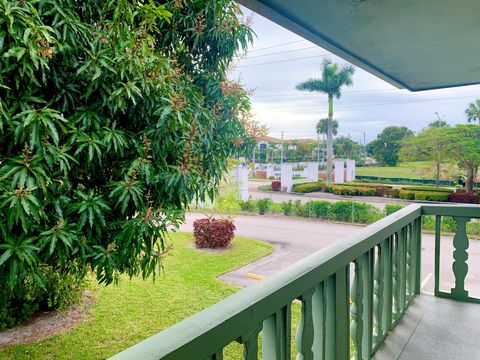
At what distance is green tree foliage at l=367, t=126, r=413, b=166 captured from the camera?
8.69 meters

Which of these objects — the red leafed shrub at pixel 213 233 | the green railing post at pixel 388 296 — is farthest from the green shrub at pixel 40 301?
the green railing post at pixel 388 296

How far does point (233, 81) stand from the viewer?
3139mm

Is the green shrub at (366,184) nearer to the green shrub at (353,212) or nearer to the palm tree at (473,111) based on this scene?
the green shrub at (353,212)

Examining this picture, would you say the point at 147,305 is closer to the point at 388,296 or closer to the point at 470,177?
the point at 388,296

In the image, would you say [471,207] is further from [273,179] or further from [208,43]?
[273,179]

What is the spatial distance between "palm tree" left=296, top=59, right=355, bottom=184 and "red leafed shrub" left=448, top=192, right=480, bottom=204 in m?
3.84

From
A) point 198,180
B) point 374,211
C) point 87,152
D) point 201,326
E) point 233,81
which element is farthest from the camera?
point 374,211

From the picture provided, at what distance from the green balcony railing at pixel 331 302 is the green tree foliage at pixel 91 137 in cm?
→ 126

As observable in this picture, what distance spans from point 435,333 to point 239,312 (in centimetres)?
130

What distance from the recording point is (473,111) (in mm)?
9016

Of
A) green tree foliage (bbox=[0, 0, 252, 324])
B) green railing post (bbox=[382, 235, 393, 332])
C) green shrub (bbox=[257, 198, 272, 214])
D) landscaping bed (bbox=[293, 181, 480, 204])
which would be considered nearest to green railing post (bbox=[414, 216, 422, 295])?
green railing post (bbox=[382, 235, 393, 332])

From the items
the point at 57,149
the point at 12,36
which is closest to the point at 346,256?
the point at 57,149

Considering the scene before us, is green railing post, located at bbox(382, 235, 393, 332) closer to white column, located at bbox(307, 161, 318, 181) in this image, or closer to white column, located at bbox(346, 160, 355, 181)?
white column, located at bbox(307, 161, 318, 181)

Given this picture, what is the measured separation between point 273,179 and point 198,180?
21.8 ft
